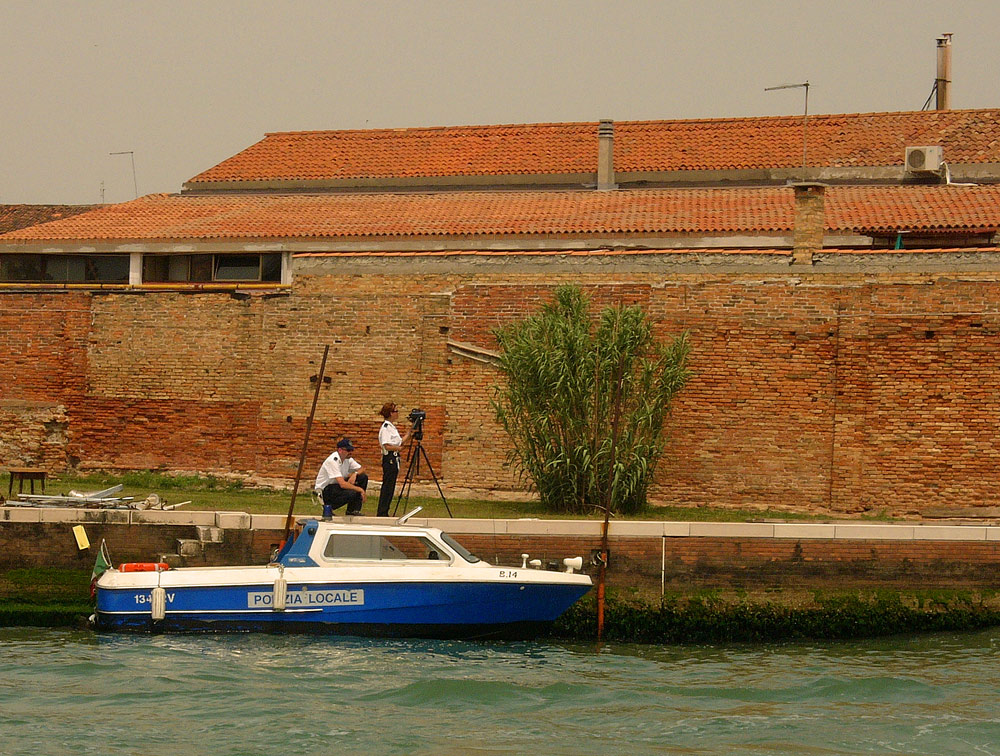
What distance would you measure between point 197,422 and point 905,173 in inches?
557

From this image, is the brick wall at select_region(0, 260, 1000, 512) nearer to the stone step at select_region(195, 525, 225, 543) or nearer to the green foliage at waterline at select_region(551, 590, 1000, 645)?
the green foliage at waterline at select_region(551, 590, 1000, 645)

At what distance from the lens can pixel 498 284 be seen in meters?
20.5

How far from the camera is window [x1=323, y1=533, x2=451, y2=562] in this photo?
47.9 ft

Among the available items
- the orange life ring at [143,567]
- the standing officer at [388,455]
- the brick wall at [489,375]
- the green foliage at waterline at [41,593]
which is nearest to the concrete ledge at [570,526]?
the green foliage at waterline at [41,593]

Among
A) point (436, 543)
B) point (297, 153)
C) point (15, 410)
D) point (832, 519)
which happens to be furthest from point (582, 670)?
point (297, 153)

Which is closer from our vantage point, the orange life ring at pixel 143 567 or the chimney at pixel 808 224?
the orange life ring at pixel 143 567

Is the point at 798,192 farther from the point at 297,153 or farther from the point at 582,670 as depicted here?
the point at 297,153

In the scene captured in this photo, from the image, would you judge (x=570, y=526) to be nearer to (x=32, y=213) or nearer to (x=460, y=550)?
(x=460, y=550)

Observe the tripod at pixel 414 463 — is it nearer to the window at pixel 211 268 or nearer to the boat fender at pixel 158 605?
the boat fender at pixel 158 605

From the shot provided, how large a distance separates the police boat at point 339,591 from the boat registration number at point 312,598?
1cm

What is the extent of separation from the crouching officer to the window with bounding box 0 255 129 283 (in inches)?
434

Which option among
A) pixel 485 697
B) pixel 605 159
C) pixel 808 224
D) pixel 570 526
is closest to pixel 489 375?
pixel 808 224

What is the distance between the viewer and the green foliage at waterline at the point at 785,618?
15445mm

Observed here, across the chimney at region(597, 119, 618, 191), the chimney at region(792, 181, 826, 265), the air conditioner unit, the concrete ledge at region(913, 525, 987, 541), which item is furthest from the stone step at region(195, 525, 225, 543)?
the air conditioner unit
